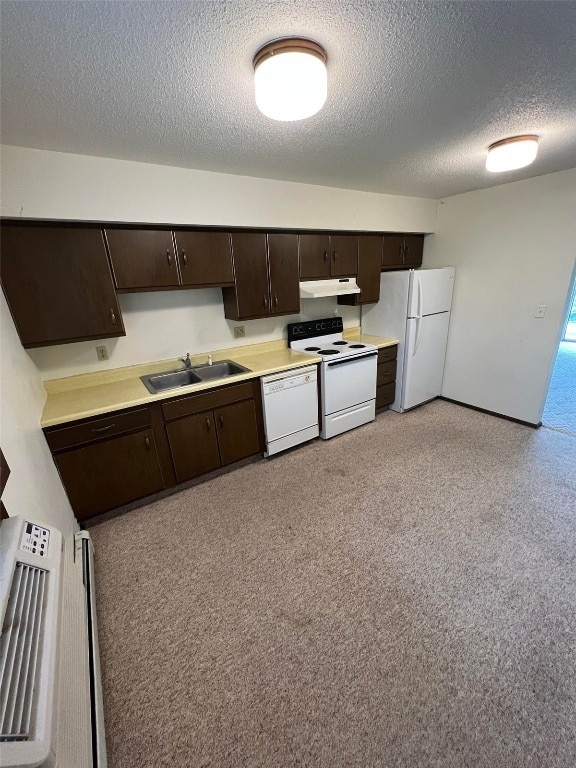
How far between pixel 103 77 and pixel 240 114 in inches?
22.8

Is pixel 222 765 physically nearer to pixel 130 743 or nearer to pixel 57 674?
pixel 130 743

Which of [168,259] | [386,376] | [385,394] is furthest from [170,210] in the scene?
[385,394]

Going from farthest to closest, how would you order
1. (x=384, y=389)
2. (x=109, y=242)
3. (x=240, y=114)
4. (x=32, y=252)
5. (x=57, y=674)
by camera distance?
(x=384, y=389) < (x=109, y=242) < (x=32, y=252) < (x=240, y=114) < (x=57, y=674)

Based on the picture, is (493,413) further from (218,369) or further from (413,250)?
(218,369)

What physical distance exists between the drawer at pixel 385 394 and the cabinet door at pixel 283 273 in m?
1.48

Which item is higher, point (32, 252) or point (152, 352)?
point (32, 252)

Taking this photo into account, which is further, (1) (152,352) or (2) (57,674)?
(1) (152,352)

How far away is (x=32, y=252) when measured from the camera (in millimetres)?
1802

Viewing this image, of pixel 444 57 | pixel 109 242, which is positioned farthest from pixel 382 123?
pixel 109 242

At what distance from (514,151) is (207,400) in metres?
2.64

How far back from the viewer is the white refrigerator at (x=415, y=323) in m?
3.24

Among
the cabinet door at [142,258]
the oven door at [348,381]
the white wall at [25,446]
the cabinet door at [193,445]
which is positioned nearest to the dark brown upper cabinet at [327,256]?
the oven door at [348,381]

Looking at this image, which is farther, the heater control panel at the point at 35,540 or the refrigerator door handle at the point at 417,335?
the refrigerator door handle at the point at 417,335

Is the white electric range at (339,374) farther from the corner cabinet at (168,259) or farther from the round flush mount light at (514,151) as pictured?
the round flush mount light at (514,151)
